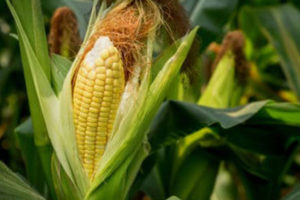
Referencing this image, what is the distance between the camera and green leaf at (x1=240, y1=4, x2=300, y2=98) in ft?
7.90

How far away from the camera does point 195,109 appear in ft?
5.01

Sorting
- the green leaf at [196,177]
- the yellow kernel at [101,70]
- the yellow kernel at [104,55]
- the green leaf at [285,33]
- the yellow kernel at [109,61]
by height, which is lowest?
the green leaf at [196,177]

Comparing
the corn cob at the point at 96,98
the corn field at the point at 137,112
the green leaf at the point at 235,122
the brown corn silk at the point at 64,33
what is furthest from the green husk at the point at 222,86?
the corn cob at the point at 96,98

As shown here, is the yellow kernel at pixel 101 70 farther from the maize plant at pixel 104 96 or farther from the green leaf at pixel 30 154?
the green leaf at pixel 30 154

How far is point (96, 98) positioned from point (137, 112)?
0.31 feet

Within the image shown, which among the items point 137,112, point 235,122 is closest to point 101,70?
point 137,112

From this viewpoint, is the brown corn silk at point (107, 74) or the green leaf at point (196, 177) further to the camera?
the green leaf at point (196, 177)

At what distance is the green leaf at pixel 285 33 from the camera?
2408 mm

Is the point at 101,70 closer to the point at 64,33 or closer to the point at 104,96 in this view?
the point at 104,96

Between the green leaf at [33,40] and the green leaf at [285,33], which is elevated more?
the green leaf at [33,40]

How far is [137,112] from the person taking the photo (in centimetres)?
120

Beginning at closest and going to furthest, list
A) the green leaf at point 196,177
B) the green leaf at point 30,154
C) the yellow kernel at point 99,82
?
the yellow kernel at point 99,82
the green leaf at point 30,154
the green leaf at point 196,177

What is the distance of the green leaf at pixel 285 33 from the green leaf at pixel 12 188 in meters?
1.50

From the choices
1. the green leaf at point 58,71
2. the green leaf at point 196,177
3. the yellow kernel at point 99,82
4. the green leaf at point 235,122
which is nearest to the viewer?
the yellow kernel at point 99,82
